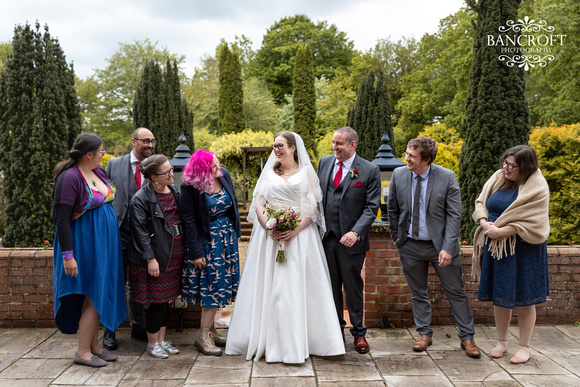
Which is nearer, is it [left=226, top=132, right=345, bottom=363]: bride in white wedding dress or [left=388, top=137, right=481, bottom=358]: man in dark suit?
[left=226, top=132, right=345, bottom=363]: bride in white wedding dress

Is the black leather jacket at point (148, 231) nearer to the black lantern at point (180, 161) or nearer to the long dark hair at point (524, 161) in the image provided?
the black lantern at point (180, 161)

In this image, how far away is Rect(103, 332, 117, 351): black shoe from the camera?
4039 mm

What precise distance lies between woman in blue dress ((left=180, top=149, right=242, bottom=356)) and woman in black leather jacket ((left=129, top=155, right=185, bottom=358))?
Answer: 12 cm

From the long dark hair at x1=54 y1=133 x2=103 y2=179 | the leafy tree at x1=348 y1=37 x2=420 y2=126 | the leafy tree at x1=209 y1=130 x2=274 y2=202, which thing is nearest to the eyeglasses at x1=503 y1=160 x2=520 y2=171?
the long dark hair at x1=54 y1=133 x2=103 y2=179

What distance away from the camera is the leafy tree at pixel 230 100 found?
24.1m

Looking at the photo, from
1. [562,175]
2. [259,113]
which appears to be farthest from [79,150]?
[259,113]

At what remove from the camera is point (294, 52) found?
112ft

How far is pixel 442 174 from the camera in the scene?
3.88 m

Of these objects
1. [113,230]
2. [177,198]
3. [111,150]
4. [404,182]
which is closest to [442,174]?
[404,182]

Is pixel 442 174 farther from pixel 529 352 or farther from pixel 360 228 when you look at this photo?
pixel 529 352

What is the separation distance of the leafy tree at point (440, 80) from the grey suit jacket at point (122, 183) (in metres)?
18.7

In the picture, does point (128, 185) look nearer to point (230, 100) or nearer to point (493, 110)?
point (493, 110)

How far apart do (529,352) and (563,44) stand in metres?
15.5

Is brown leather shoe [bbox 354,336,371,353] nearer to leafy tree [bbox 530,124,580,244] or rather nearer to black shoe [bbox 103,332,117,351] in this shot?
black shoe [bbox 103,332,117,351]
